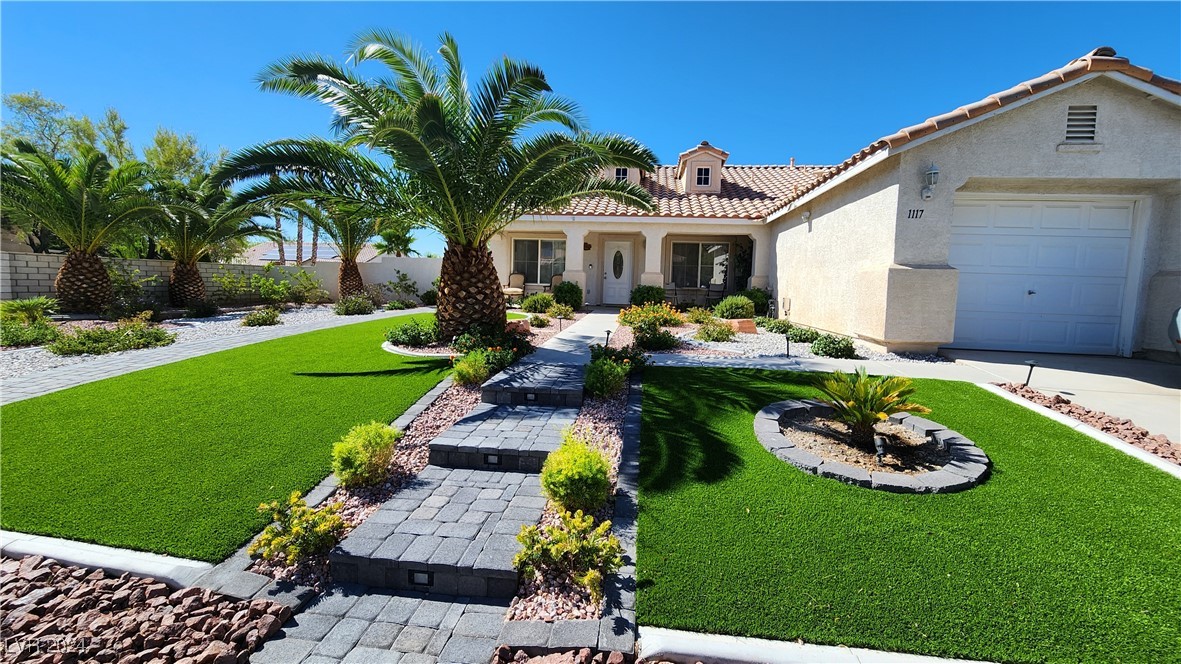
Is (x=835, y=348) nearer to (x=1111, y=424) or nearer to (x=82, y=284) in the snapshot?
(x=1111, y=424)

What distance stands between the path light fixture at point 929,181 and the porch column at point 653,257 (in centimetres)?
829

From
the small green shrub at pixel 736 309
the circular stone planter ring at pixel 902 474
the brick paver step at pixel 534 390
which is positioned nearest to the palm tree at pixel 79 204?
the brick paver step at pixel 534 390

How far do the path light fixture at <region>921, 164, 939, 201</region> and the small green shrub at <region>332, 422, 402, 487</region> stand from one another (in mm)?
9611

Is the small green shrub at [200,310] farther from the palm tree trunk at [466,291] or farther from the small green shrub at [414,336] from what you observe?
the palm tree trunk at [466,291]

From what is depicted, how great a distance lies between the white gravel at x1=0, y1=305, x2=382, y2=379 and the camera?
7.42 metres

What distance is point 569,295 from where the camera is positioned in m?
15.5

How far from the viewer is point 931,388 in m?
6.36

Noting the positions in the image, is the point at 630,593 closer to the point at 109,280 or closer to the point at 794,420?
the point at 794,420

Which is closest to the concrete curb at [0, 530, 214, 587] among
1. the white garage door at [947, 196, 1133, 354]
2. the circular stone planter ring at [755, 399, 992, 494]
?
the circular stone planter ring at [755, 399, 992, 494]

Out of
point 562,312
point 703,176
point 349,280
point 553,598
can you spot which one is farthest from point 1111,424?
point 349,280

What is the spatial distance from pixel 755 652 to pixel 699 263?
1661 centimetres

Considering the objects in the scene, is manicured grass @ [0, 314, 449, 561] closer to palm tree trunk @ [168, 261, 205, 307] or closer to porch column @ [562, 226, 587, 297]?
porch column @ [562, 226, 587, 297]

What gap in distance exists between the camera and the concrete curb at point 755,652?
7.32ft

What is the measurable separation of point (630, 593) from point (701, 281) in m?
16.2
